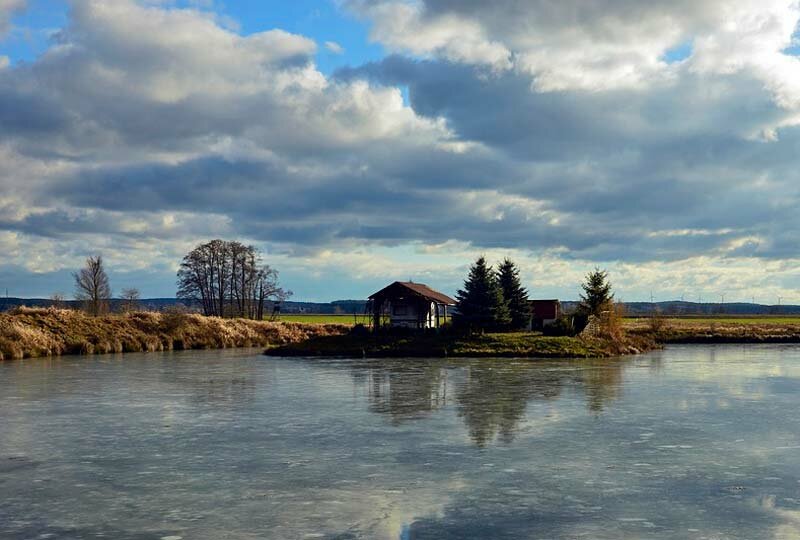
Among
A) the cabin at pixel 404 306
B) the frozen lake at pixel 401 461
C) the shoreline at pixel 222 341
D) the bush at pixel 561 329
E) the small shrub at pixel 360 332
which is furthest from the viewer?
the cabin at pixel 404 306

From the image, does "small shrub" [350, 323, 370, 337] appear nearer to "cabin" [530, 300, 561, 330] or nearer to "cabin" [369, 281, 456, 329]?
"cabin" [369, 281, 456, 329]

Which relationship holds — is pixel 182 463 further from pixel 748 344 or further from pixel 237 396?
pixel 748 344

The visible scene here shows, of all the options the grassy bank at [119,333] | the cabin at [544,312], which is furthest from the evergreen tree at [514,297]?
the grassy bank at [119,333]

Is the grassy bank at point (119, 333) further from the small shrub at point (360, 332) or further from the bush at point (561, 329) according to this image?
the bush at point (561, 329)

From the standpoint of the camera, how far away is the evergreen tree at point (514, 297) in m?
56.2

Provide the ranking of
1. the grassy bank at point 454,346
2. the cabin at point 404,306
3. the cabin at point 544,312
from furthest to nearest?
1. the cabin at point 544,312
2. the cabin at point 404,306
3. the grassy bank at point 454,346

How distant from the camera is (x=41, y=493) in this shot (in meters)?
10.8

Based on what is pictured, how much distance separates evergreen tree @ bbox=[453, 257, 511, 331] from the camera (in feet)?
159

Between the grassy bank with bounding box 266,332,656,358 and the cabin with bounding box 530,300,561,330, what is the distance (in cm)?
1124

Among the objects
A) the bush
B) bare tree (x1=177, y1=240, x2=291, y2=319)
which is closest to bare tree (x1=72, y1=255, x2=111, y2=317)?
bare tree (x1=177, y1=240, x2=291, y2=319)

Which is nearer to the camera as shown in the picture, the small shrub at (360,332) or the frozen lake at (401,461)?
the frozen lake at (401,461)

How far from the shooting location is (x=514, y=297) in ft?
185

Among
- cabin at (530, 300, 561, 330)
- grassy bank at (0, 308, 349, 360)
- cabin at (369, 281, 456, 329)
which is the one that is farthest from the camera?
cabin at (530, 300, 561, 330)

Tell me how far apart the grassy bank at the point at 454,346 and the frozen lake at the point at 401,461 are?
17.7 metres
